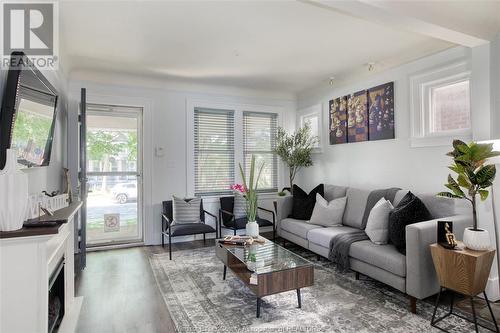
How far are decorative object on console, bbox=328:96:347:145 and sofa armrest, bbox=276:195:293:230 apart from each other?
3.97 feet

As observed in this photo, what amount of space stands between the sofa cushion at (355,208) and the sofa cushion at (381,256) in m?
0.64

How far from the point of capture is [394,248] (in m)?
2.80

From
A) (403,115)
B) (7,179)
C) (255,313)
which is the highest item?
(403,115)

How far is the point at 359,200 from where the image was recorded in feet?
12.5

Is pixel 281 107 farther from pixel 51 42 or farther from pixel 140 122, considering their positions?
pixel 51 42

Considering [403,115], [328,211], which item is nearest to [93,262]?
[328,211]

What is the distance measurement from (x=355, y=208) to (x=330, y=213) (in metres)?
0.32

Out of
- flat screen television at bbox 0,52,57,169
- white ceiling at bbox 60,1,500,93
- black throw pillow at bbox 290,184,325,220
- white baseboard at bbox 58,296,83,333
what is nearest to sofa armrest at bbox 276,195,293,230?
black throw pillow at bbox 290,184,325,220

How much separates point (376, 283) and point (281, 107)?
3.54 metres

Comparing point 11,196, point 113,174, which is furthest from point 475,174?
point 113,174

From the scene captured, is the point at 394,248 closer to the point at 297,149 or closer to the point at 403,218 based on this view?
the point at 403,218

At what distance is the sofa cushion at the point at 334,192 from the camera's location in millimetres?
4164

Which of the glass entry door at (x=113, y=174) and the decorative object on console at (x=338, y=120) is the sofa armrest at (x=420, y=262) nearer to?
the decorative object on console at (x=338, y=120)

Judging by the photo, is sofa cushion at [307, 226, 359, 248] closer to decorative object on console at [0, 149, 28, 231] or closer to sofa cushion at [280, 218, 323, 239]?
sofa cushion at [280, 218, 323, 239]
